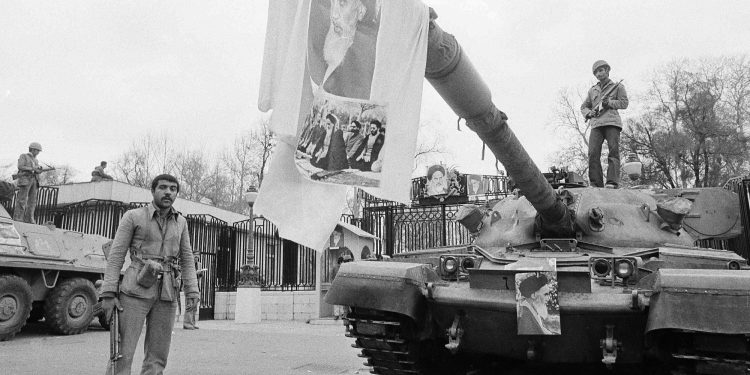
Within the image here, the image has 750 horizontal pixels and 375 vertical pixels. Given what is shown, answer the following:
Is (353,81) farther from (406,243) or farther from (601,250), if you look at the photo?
(406,243)

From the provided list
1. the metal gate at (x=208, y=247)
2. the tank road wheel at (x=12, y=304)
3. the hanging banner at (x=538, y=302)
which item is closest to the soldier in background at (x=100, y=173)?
the metal gate at (x=208, y=247)

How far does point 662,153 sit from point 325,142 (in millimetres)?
30191

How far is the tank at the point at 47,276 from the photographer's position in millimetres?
9344

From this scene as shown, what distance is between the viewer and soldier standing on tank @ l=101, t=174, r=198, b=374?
4.46m

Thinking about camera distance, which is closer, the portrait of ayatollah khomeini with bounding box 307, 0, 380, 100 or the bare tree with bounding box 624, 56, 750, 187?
the portrait of ayatollah khomeini with bounding box 307, 0, 380, 100

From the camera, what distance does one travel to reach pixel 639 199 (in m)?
5.88

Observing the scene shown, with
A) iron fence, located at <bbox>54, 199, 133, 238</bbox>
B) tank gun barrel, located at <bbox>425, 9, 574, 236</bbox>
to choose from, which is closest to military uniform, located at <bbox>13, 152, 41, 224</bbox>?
iron fence, located at <bbox>54, 199, 133, 238</bbox>

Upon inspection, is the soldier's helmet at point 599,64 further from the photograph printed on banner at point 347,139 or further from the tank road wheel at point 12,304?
the tank road wheel at point 12,304

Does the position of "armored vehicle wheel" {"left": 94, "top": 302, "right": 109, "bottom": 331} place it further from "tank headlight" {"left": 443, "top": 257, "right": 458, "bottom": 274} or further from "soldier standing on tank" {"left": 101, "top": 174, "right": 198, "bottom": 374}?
"tank headlight" {"left": 443, "top": 257, "right": 458, "bottom": 274}

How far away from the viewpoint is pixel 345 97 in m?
3.00

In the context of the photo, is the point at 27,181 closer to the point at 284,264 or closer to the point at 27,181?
the point at 27,181

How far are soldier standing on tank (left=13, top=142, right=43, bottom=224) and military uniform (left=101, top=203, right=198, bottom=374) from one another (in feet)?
30.4

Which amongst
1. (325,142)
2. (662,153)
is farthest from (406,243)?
(662,153)

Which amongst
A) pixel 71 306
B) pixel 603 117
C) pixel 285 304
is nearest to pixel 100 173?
pixel 285 304
